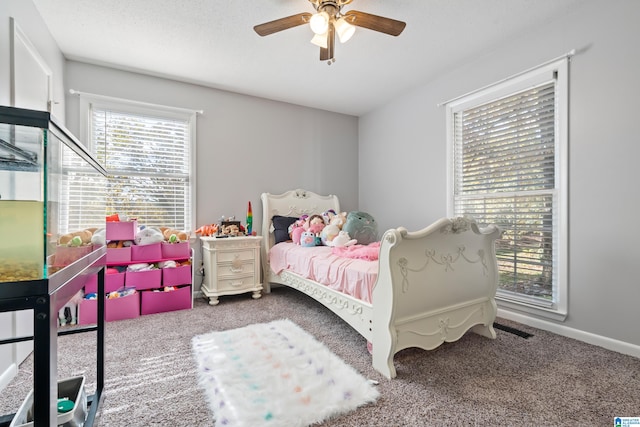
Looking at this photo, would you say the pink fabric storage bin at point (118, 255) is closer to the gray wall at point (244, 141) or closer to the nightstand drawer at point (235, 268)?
the gray wall at point (244, 141)

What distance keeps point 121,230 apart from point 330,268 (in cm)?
206

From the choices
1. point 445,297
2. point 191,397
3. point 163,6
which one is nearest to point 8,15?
point 163,6

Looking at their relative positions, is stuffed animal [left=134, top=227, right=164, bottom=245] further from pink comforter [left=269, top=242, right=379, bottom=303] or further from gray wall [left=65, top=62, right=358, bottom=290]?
pink comforter [left=269, top=242, right=379, bottom=303]

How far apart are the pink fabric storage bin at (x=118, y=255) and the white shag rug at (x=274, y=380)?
1.20m

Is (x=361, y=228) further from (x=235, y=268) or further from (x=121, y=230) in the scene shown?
(x=121, y=230)

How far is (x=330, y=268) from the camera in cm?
234

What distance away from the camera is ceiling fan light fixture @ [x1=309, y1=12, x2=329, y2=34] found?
1.86 meters

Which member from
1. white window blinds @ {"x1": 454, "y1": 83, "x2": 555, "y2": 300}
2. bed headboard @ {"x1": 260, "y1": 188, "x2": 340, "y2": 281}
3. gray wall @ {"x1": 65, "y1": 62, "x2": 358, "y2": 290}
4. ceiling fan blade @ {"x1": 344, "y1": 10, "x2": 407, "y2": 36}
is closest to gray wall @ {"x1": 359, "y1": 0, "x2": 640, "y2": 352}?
white window blinds @ {"x1": 454, "y1": 83, "x2": 555, "y2": 300}

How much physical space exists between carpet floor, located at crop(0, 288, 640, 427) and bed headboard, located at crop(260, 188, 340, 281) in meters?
1.34

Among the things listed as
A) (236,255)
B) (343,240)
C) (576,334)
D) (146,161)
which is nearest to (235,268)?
(236,255)

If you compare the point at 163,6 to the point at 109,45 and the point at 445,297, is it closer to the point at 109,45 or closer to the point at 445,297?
the point at 109,45

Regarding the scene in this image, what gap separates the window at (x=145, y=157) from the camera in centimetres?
303

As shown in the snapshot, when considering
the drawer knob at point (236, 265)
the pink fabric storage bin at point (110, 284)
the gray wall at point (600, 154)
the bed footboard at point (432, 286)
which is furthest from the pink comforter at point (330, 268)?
the gray wall at point (600, 154)

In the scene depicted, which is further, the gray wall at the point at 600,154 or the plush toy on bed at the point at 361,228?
the plush toy on bed at the point at 361,228
